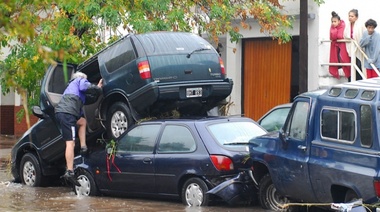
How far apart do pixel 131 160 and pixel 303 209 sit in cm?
307

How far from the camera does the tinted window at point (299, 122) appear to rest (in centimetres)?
1155

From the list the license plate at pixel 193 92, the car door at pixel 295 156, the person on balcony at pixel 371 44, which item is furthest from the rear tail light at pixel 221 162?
the person on balcony at pixel 371 44

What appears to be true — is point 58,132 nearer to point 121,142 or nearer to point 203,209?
point 121,142

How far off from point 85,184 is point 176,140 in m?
2.24

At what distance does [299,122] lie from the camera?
460 inches

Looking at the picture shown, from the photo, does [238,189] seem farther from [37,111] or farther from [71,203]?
[37,111]

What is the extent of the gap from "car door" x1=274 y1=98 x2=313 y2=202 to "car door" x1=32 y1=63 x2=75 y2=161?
514cm

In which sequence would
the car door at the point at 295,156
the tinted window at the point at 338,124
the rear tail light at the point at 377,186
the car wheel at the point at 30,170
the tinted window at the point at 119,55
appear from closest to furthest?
1. the rear tail light at the point at 377,186
2. the tinted window at the point at 338,124
3. the car door at the point at 295,156
4. the tinted window at the point at 119,55
5. the car wheel at the point at 30,170

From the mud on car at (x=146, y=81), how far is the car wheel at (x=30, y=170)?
927 mm

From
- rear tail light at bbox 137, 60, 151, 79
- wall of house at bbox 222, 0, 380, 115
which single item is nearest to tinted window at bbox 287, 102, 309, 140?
rear tail light at bbox 137, 60, 151, 79

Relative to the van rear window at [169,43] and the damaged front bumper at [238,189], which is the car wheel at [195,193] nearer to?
the damaged front bumper at [238,189]

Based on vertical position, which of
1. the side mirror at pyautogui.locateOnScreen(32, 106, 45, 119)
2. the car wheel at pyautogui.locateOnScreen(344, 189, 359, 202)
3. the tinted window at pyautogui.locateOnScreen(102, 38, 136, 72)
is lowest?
the car wheel at pyautogui.locateOnScreen(344, 189, 359, 202)

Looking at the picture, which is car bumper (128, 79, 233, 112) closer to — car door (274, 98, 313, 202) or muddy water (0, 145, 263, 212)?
muddy water (0, 145, 263, 212)

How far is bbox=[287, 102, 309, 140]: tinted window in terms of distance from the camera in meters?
11.5
